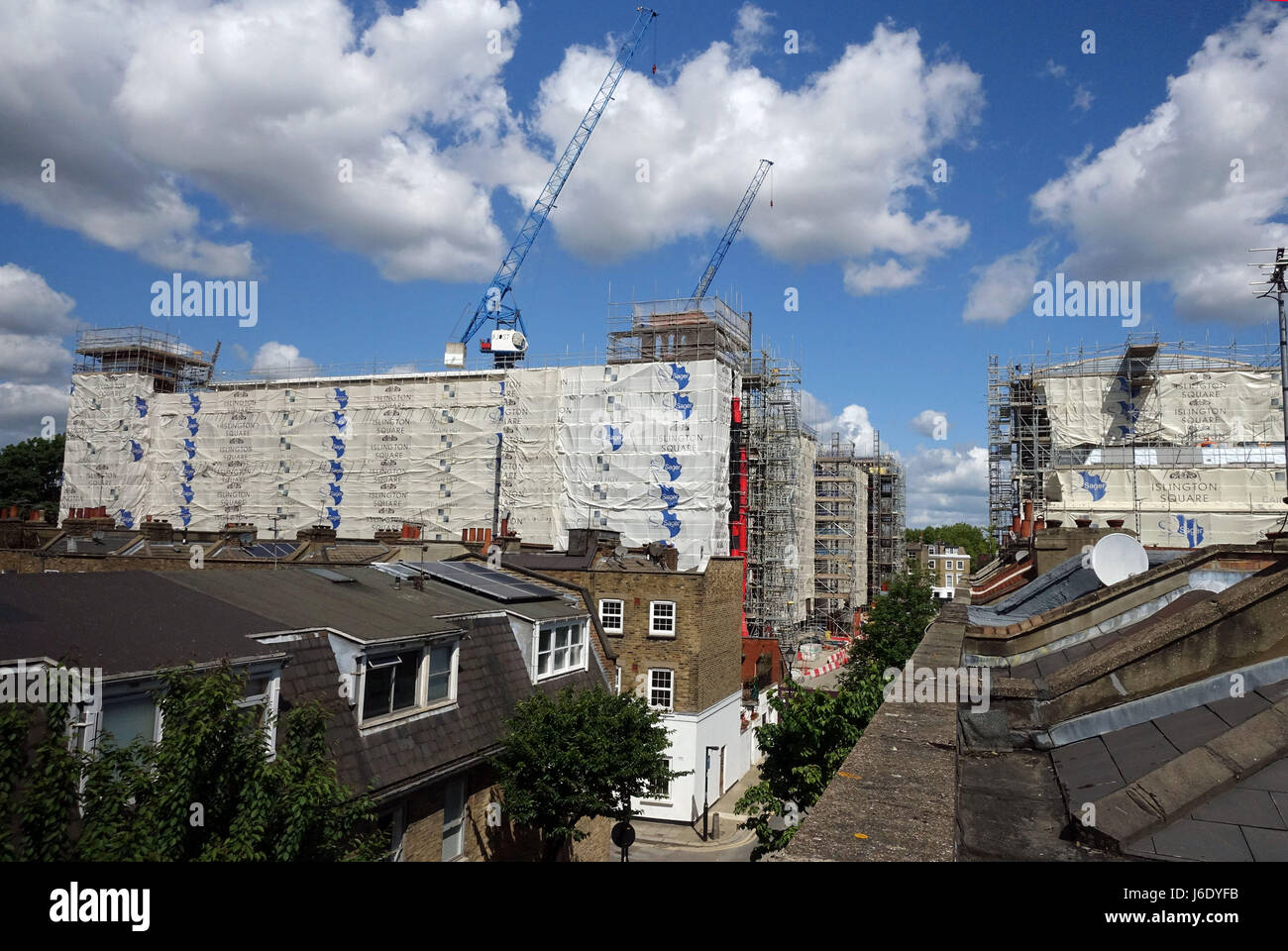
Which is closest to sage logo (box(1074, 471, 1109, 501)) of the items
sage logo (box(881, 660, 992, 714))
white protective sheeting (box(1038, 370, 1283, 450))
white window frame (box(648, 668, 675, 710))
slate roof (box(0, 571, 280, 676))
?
white protective sheeting (box(1038, 370, 1283, 450))

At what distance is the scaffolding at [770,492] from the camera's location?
5022cm

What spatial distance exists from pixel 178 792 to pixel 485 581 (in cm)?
1317

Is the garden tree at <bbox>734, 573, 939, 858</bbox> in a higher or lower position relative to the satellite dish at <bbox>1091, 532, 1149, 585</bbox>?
lower

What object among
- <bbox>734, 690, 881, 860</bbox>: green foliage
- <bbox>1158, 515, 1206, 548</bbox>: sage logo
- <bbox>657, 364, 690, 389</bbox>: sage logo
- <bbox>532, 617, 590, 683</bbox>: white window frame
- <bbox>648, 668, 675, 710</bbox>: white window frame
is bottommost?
<bbox>648, 668, 675, 710</bbox>: white window frame

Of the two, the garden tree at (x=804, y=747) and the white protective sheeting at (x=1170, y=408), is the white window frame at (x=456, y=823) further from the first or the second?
the white protective sheeting at (x=1170, y=408)

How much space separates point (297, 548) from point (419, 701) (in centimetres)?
1837

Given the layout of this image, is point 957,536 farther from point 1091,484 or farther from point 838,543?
point 1091,484

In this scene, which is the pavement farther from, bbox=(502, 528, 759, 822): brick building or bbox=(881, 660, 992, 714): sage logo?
bbox=(881, 660, 992, 714): sage logo

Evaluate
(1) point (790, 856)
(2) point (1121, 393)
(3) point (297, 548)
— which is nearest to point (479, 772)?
(1) point (790, 856)

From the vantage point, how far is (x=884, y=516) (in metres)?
86.1

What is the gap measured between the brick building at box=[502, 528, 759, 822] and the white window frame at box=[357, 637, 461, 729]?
1228 cm

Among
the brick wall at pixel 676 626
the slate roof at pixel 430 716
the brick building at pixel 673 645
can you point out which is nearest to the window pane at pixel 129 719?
the slate roof at pixel 430 716
